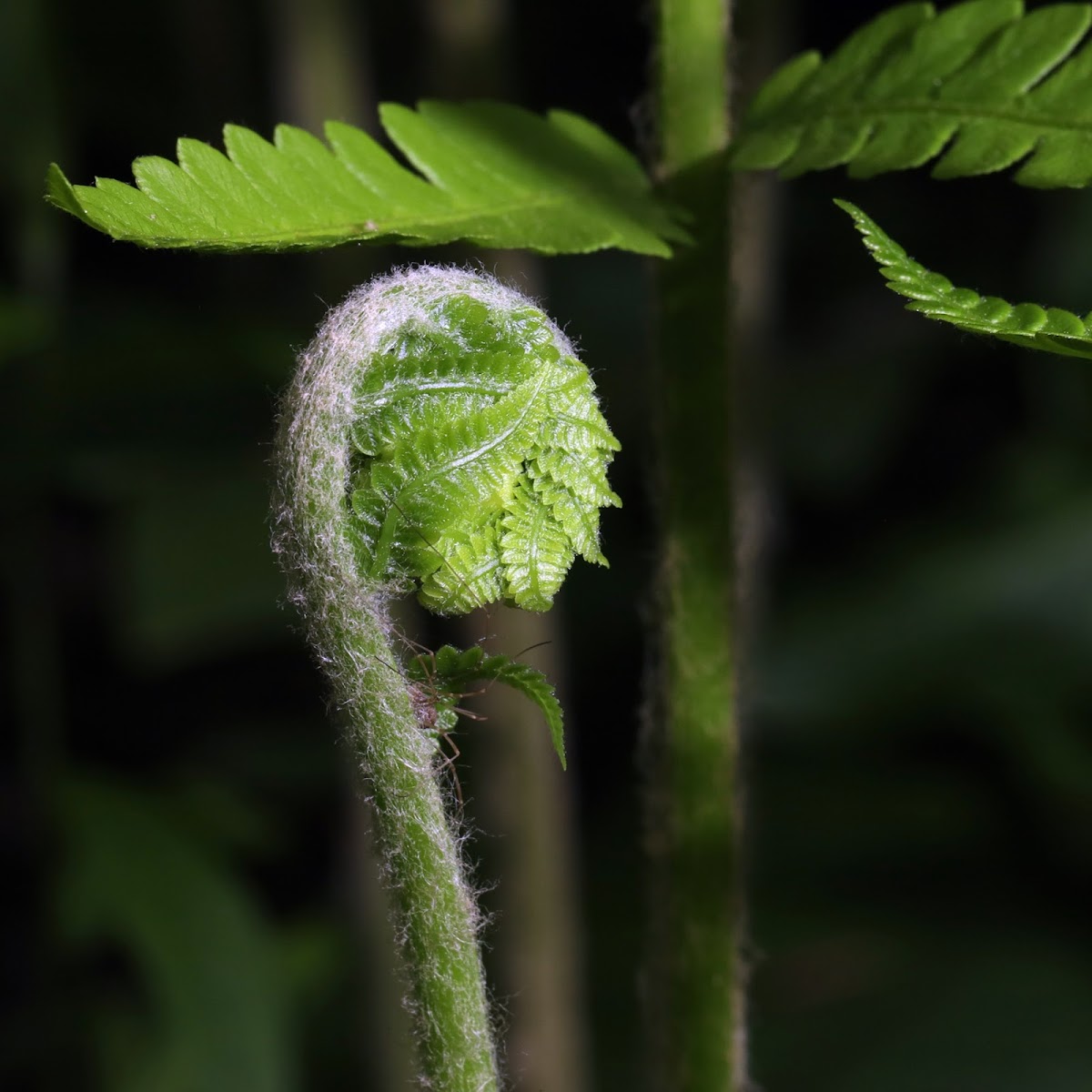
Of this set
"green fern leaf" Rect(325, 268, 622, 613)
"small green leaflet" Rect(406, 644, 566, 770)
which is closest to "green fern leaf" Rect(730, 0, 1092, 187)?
"green fern leaf" Rect(325, 268, 622, 613)

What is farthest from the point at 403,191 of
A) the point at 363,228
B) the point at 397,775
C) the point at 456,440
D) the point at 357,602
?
the point at 397,775

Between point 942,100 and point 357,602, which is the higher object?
point 942,100

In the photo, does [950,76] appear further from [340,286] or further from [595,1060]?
[595,1060]

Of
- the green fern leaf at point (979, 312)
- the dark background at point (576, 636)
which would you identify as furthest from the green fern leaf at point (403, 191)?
the dark background at point (576, 636)

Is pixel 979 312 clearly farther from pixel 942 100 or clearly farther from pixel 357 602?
pixel 357 602

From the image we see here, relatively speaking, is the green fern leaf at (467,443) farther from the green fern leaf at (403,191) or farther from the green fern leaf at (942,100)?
the green fern leaf at (942,100)

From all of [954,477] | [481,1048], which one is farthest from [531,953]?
[954,477]

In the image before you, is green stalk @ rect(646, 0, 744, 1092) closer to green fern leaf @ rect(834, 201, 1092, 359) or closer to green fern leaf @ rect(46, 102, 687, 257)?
green fern leaf @ rect(46, 102, 687, 257)

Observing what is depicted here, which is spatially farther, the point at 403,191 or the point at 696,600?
the point at 696,600
